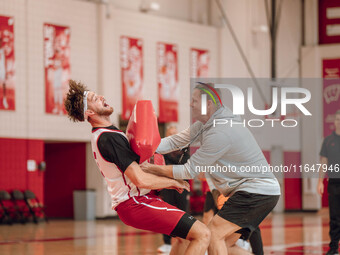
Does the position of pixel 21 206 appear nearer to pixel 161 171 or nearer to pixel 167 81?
pixel 167 81

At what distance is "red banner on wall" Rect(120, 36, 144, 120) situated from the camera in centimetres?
1956

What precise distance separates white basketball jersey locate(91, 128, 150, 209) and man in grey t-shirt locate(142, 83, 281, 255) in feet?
0.72

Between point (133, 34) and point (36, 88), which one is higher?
point (133, 34)

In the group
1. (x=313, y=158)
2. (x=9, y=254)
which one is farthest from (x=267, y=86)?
(x=9, y=254)

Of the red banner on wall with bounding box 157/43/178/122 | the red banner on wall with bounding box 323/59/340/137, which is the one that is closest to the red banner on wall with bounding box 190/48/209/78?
the red banner on wall with bounding box 157/43/178/122

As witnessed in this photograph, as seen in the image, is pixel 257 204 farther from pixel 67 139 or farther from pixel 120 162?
pixel 67 139

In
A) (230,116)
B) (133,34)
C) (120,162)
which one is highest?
(133,34)

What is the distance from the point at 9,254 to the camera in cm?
978

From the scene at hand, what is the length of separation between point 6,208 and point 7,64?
12.7 feet

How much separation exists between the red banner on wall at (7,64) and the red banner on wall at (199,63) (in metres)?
6.65

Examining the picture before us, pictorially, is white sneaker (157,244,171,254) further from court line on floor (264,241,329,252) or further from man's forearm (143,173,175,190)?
man's forearm (143,173,175,190)

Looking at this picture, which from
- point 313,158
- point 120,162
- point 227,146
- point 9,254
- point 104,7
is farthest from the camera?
point 313,158

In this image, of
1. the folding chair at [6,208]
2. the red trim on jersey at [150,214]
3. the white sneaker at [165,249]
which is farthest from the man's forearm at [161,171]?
the folding chair at [6,208]

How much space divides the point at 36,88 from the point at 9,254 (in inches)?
338
